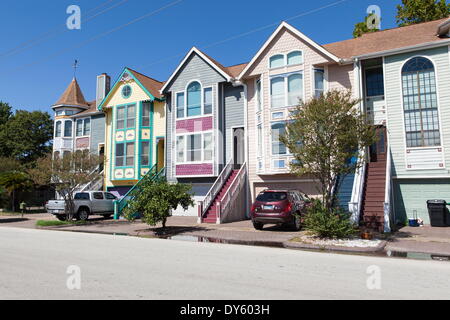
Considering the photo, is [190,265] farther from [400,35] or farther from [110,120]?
[110,120]

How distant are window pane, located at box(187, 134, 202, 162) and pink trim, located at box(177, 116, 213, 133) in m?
0.47

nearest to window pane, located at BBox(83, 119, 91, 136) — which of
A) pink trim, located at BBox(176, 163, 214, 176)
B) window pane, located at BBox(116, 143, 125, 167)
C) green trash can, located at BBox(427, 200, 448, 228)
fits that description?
window pane, located at BBox(116, 143, 125, 167)

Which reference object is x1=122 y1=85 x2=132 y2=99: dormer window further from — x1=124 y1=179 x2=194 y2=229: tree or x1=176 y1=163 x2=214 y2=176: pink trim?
x1=124 y1=179 x2=194 y2=229: tree

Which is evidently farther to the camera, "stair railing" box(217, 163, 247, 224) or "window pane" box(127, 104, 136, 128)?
"window pane" box(127, 104, 136, 128)

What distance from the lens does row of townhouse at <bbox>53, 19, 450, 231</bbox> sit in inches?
650

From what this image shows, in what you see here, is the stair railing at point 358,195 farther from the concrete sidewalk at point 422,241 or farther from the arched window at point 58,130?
the arched window at point 58,130

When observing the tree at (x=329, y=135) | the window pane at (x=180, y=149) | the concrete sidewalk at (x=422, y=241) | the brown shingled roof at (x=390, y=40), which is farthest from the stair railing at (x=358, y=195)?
the window pane at (x=180, y=149)

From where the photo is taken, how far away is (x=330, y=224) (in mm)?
11961

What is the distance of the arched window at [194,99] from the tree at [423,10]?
1859 centimetres

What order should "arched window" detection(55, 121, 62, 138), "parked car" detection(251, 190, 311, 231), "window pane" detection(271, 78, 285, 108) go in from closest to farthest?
"parked car" detection(251, 190, 311, 231) < "window pane" detection(271, 78, 285, 108) < "arched window" detection(55, 121, 62, 138)

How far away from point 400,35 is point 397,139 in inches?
247

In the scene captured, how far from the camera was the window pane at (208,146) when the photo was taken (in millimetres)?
22453

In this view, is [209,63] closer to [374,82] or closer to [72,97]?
[374,82]
